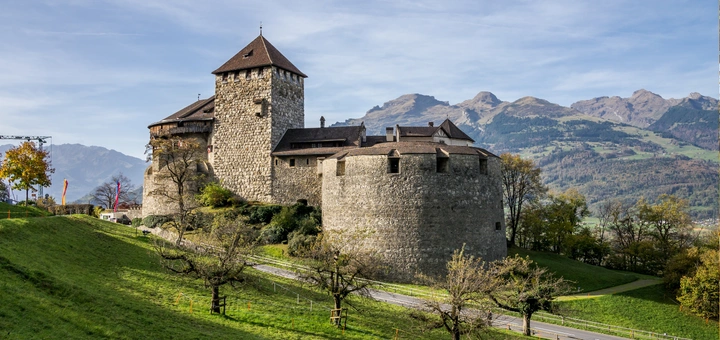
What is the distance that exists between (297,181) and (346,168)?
353 inches

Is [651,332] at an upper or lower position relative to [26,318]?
lower

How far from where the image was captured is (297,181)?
189 feet

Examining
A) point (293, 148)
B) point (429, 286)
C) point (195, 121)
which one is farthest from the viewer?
point (195, 121)

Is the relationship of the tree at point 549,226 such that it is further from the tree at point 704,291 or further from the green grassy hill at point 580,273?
→ the tree at point 704,291

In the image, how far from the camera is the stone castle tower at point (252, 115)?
59219 millimetres

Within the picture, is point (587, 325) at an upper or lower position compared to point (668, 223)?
lower

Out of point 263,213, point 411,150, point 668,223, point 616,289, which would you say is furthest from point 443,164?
point 668,223

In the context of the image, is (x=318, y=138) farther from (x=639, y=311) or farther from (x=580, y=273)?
(x=639, y=311)

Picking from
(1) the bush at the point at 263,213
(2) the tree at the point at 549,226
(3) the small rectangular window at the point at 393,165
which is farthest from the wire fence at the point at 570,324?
(2) the tree at the point at 549,226

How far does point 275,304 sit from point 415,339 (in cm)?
829

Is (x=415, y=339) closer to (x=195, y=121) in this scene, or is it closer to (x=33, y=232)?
(x=33, y=232)

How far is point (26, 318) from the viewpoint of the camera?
1912 centimetres

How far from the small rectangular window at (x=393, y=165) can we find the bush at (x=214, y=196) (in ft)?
63.2

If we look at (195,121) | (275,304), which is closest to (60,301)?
(275,304)
